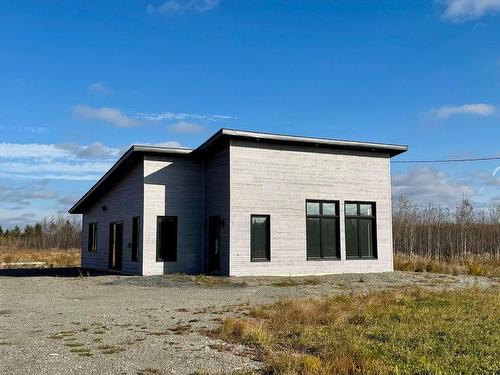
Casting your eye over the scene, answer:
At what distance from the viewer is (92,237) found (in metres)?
26.5

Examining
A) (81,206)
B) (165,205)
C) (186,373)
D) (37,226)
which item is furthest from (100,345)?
(37,226)

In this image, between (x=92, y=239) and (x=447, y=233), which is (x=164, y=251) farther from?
(x=447, y=233)

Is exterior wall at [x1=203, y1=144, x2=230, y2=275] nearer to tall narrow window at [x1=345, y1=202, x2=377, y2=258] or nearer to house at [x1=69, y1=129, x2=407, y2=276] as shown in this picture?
house at [x1=69, y1=129, x2=407, y2=276]

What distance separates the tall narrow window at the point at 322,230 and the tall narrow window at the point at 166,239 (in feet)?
16.1

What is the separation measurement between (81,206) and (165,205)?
9.06 m

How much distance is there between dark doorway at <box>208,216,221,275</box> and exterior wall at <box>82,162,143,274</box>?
2516mm

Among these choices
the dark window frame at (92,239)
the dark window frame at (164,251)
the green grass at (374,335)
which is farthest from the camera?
the dark window frame at (92,239)

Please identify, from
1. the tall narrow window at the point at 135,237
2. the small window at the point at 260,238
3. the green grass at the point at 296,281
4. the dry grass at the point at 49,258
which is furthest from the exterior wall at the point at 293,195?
the dry grass at the point at 49,258

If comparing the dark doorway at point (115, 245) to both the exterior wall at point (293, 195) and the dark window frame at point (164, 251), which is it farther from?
the exterior wall at point (293, 195)

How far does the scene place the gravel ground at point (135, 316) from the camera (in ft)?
21.5

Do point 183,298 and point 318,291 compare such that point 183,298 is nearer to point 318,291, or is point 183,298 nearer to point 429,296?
point 318,291

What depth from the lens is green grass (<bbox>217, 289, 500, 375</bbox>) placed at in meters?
6.13

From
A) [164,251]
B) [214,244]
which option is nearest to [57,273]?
[164,251]

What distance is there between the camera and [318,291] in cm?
1465
